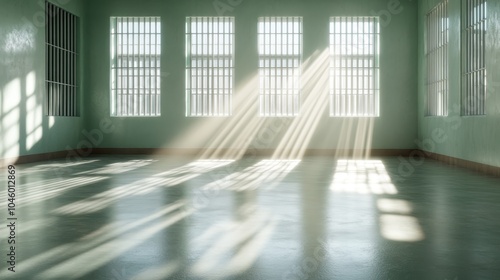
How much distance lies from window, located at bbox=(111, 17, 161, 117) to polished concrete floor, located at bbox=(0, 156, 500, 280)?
9554 millimetres

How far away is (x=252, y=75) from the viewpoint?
21750mm

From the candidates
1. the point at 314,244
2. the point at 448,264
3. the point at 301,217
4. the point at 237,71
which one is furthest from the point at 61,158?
the point at 448,264

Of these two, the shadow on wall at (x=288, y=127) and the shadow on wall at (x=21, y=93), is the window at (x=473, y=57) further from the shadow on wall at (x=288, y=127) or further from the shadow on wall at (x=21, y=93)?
the shadow on wall at (x=21, y=93)

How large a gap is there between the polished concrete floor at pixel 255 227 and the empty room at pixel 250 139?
4cm

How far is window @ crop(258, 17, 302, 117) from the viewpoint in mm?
21797

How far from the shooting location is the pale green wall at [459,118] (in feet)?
43.5

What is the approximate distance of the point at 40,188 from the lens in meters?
10.8

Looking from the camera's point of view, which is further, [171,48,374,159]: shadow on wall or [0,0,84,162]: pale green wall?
[171,48,374,159]: shadow on wall

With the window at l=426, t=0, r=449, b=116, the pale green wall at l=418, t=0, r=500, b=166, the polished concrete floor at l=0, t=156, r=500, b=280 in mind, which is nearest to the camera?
the polished concrete floor at l=0, t=156, r=500, b=280

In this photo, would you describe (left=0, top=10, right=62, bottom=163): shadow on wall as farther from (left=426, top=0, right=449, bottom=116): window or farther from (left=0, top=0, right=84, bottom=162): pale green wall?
(left=426, top=0, right=449, bottom=116): window

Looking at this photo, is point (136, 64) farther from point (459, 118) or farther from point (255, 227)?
point (255, 227)

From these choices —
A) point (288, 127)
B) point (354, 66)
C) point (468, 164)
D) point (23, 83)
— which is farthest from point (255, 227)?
point (354, 66)

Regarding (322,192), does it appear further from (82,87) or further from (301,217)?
(82,87)

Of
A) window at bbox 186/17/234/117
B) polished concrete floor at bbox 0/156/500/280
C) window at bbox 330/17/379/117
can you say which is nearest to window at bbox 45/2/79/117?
window at bbox 186/17/234/117
